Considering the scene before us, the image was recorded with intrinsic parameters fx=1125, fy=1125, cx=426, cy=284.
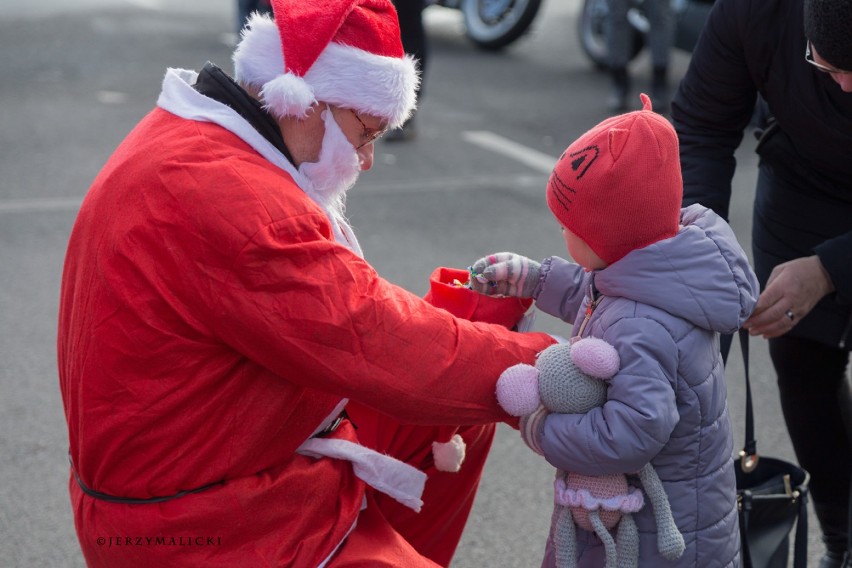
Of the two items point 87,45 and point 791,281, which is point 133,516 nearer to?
point 791,281

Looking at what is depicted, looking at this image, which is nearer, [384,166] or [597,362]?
[597,362]

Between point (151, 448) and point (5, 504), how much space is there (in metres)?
1.55

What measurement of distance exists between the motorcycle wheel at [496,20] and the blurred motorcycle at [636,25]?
652 millimetres

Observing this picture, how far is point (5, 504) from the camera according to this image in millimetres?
3314

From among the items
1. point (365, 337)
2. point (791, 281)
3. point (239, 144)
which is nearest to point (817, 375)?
point (791, 281)

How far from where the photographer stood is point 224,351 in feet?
6.51

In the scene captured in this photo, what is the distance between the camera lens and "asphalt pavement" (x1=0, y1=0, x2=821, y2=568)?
3.43 metres

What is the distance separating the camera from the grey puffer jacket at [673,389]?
1939 mm

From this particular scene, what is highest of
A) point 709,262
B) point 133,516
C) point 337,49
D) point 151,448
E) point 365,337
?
point 337,49

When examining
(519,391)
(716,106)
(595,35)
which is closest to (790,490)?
(519,391)

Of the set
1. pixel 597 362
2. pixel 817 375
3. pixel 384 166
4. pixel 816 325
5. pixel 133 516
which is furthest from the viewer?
pixel 384 166

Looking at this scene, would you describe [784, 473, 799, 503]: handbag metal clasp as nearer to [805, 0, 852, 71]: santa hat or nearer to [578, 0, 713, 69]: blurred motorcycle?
[805, 0, 852, 71]: santa hat

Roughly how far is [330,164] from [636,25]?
7495 millimetres

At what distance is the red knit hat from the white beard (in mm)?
394
